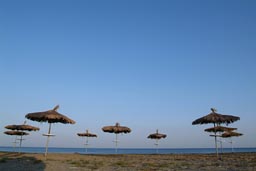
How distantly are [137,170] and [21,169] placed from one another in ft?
15.5

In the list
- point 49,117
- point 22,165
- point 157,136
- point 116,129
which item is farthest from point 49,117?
point 157,136

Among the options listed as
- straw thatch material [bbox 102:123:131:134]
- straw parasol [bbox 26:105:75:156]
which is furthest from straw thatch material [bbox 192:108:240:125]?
straw thatch material [bbox 102:123:131:134]

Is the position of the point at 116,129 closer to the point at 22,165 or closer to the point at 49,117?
the point at 49,117

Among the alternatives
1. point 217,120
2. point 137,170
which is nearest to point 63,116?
point 137,170

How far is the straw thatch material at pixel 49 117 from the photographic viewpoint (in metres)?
17.4

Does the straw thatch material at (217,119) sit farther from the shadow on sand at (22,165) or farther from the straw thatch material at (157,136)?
the straw thatch material at (157,136)

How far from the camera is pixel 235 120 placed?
19.0 metres

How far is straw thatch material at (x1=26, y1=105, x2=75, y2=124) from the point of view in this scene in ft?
57.1

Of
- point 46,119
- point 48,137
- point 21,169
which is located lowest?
point 21,169

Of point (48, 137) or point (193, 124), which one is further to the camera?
point (193, 124)

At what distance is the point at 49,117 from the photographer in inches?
681

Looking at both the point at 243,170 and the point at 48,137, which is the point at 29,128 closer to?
the point at 48,137

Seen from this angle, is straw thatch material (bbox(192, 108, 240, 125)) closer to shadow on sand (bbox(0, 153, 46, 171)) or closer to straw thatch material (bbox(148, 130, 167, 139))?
shadow on sand (bbox(0, 153, 46, 171))

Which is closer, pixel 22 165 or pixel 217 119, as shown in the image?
pixel 22 165
